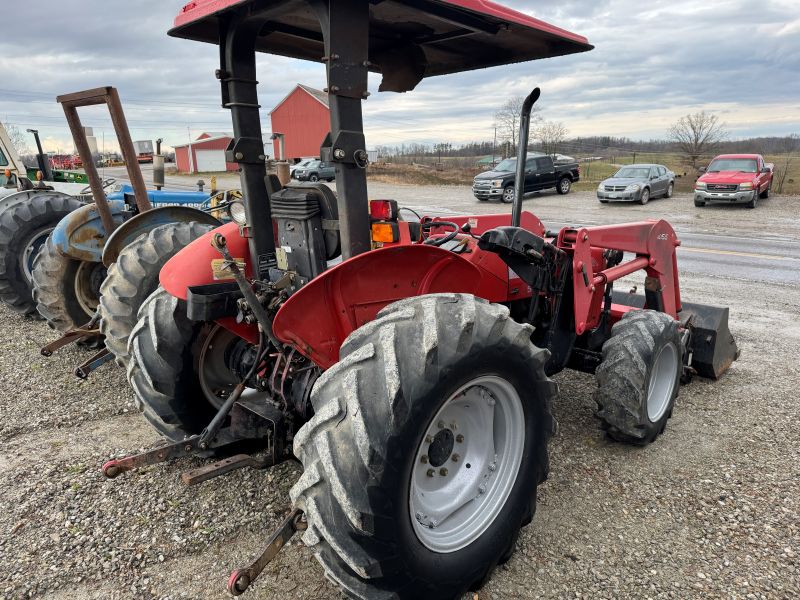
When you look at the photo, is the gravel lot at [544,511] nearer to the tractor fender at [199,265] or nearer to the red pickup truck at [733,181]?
the tractor fender at [199,265]

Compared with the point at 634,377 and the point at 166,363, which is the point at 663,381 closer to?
the point at 634,377

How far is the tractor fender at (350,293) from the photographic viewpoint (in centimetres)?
242

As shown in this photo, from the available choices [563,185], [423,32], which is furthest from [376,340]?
[563,185]

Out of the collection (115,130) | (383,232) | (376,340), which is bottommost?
(376,340)

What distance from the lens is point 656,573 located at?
2650 mm

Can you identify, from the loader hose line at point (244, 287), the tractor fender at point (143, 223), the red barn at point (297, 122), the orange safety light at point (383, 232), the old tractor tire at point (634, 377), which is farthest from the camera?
the red barn at point (297, 122)

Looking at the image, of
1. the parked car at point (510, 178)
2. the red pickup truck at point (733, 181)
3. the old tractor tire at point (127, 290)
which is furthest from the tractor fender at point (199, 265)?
the red pickup truck at point (733, 181)

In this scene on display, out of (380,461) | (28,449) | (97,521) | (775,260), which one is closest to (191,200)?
(28,449)

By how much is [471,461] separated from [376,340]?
3.04 feet

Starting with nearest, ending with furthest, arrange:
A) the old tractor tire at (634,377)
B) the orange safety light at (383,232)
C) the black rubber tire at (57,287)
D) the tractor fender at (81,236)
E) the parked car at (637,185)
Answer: the orange safety light at (383,232)
the old tractor tire at (634,377)
the tractor fender at (81,236)
the black rubber tire at (57,287)
the parked car at (637,185)

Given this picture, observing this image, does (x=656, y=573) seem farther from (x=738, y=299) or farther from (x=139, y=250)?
(x=738, y=299)

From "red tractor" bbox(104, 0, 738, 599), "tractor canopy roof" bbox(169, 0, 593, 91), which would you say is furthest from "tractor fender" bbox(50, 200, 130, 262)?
"tractor canopy roof" bbox(169, 0, 593, 91)

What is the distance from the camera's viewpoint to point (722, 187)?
765 inches

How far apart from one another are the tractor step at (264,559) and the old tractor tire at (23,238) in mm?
6220
